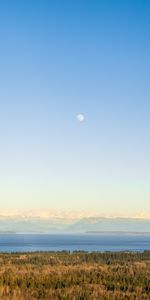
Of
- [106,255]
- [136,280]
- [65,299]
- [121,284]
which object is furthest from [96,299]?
[106,255]

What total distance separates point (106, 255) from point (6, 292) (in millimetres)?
49240

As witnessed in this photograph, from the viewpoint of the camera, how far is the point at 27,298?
98.4 feet

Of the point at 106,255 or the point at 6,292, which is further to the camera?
the point at 106,255

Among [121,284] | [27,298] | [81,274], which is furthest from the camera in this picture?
[81,274]

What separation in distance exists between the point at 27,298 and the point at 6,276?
996cm

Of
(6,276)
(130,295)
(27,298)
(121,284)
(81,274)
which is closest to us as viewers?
(27,298)

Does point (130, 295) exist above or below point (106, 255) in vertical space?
below

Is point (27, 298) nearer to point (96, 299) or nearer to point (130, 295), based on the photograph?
point (96, 299)

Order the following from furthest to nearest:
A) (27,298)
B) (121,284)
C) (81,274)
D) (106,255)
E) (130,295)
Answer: (106,255) → (81,274) → (121,284) → (130,295) → (27,298)

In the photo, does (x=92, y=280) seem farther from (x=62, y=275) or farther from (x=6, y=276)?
(x=6, y=276)

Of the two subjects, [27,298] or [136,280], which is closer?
[27,298]

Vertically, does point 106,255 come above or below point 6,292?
above

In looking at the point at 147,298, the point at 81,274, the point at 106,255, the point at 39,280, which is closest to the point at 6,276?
the point at 39,280

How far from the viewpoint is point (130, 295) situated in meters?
32.2
